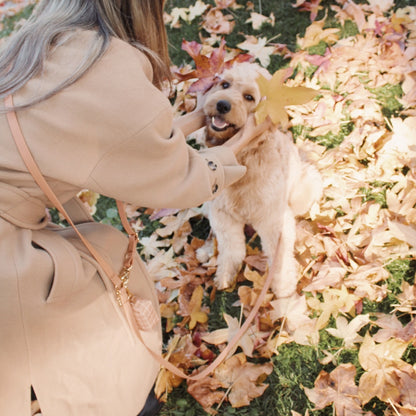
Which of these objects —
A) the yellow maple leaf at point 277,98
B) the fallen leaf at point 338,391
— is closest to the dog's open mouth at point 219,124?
the yellow maple leaf at point 277,98

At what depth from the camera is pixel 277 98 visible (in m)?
2.02

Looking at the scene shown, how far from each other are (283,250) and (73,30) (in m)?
1.78

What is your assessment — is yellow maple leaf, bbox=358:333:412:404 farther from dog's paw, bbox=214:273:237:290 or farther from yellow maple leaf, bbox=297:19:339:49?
yellow maple leaf, bbox=297:19:339:49

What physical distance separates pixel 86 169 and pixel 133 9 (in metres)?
0.68

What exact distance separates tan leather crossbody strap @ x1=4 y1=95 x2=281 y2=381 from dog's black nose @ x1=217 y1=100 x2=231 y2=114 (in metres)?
0.77

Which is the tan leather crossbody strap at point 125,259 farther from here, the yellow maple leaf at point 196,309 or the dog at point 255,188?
the yellow maple leaf at point 196,309

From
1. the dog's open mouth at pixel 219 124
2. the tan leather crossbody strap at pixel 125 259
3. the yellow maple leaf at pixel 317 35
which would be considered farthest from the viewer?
the yellow maple leaf at pixel 317 35

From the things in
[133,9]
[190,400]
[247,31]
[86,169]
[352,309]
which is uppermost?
[133,9]

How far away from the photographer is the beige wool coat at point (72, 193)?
49.1 inches

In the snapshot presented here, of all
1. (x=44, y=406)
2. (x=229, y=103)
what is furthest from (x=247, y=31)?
(x=44, y=406)

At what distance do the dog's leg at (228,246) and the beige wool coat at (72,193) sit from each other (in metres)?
1.06

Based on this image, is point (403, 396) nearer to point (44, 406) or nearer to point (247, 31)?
point (44, 406)

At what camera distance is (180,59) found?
4.06 m

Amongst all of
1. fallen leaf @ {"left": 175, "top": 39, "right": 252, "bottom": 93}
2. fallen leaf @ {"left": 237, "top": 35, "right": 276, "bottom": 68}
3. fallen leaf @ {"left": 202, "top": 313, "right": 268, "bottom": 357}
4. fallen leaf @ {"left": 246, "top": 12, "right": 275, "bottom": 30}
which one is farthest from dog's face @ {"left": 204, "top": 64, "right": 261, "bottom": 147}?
fallen leaf @ {"left": 246, "top": 12, "right": 275, "bottom": 30}
